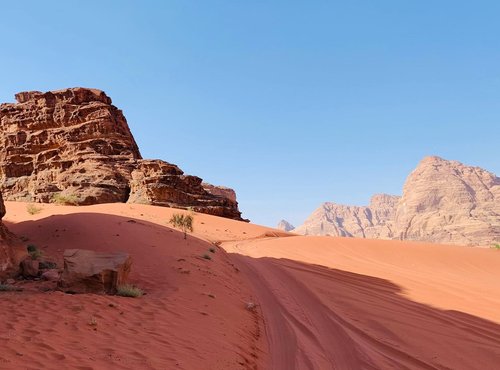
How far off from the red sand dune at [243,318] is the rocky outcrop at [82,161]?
22320 millimetres

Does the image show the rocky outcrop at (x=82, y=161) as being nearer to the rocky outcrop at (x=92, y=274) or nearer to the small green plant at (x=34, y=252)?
the small green plant at (x=34, y=252)

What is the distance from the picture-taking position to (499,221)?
9512 cm

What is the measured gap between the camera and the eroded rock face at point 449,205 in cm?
9075

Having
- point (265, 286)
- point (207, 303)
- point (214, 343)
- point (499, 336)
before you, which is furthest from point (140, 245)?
point (499, 336)

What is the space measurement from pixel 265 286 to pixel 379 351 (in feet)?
14.3

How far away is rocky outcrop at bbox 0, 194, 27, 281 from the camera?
8.65m

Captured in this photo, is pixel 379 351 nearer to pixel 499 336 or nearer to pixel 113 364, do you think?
pixel 499 336

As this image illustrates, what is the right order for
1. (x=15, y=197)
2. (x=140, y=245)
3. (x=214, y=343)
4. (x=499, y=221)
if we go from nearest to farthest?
1. (x=214, y=343)
2. (x=140, y=245)
3. (x=15, y=197)
4. (x=499, y=221)

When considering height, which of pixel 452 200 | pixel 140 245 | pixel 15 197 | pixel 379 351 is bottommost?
pixel 379 351

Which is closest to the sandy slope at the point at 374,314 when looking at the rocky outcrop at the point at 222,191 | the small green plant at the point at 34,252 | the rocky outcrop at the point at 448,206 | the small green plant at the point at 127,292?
the small green plant at the point at 127,292

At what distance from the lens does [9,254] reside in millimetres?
9367

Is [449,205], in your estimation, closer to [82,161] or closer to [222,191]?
[222,191]

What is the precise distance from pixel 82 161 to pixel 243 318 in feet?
124

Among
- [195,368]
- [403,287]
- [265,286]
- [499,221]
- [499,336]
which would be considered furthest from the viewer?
[499,221]
